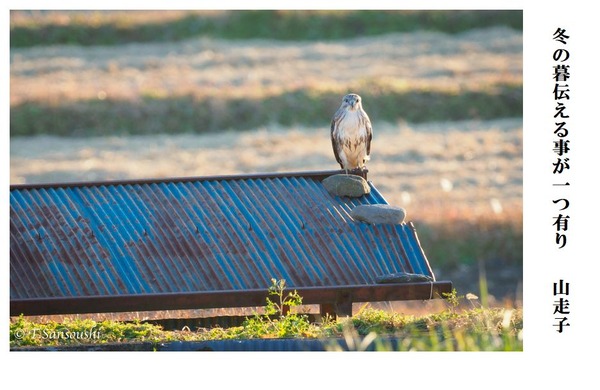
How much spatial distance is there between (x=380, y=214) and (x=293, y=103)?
1847 centimetres

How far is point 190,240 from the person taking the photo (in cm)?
1441

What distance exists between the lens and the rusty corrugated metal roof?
14.0 meters

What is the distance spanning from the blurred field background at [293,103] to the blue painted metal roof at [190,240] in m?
6.72

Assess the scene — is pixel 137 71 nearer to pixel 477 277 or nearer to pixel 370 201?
pixel 477 277

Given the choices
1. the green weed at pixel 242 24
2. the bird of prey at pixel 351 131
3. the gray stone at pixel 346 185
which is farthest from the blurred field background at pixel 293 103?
the gray stone at pixel 346 185

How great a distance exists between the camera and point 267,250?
47.0 ft

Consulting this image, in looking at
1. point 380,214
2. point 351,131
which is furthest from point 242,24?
point 380,214

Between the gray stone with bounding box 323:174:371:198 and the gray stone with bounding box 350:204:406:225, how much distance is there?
0.51m

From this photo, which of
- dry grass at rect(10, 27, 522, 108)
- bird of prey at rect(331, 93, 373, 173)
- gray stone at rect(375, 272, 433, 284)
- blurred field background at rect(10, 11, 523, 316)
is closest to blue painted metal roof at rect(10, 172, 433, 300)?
gray stone at rect(375, 272, 433, 284)

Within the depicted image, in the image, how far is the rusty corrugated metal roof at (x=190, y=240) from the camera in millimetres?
14000

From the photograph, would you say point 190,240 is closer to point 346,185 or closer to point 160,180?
point 160,180

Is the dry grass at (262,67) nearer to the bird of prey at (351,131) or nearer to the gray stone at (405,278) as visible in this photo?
the bird of prey at (351,131)

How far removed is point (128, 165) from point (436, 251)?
24.6 ft
